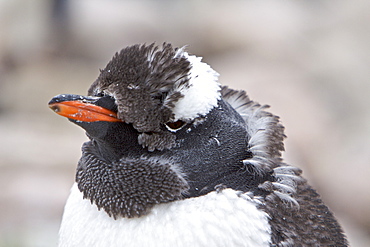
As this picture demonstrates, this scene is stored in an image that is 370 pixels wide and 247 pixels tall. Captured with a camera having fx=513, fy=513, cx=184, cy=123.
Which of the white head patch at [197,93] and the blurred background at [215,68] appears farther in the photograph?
the blurred background at [215,68]

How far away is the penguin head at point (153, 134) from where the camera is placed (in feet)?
5.84

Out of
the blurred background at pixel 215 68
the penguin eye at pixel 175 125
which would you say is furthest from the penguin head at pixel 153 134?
the blurred background at pixel 215 68

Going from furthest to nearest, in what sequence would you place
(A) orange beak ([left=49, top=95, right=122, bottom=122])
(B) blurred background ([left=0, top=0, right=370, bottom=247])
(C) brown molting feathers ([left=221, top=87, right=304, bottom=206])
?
→ (B) blurred background ([left=0, top=0, right=370, bottom=247]) < (C) brown molting feathers ([left=221, top=87, right=304, bottom=206]) < (A) orange beak ([left=49, top=95, right=122, bottom=122])

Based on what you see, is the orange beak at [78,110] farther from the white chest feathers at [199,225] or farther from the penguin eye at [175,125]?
the white chest feathers at [199,225]

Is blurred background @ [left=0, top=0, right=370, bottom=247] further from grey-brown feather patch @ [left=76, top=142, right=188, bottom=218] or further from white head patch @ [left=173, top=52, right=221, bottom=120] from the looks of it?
white head patch @ [left=173, top=52, right=221, bottom=120]

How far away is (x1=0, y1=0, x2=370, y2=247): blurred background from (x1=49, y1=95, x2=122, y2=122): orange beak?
2.74m

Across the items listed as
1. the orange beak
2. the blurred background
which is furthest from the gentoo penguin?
the blurred background

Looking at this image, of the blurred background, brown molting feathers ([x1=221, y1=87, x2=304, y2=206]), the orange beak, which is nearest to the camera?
the orange beak

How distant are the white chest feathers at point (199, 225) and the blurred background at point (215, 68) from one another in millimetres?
2622

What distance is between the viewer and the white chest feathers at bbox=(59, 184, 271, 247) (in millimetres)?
1755

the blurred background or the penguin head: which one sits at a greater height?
the blurred background

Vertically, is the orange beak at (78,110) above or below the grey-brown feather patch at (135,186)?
above

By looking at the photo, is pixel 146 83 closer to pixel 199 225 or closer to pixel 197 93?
pixel 197 93

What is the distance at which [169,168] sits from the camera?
70.4 inches
